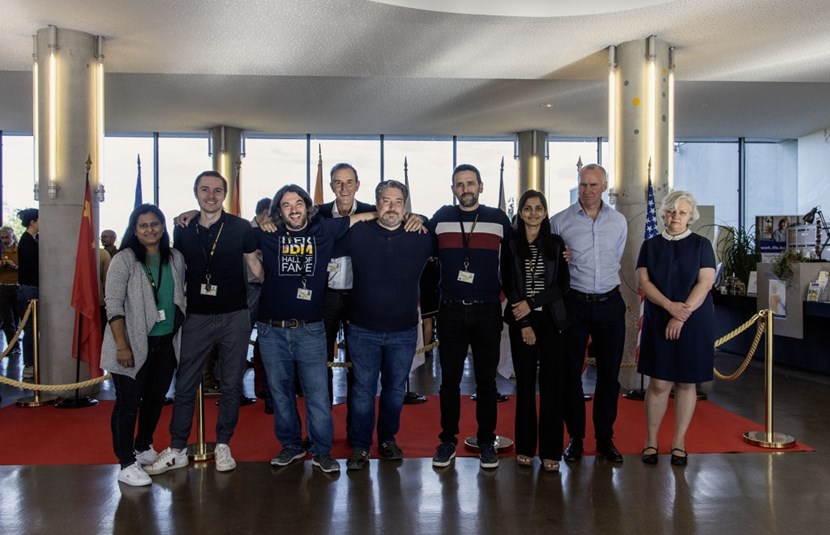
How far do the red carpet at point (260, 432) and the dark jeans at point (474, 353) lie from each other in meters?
0.45

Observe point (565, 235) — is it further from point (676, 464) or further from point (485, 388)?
point (676, 464)

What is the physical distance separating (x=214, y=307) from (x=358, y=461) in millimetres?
1224

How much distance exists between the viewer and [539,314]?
3.64 meters

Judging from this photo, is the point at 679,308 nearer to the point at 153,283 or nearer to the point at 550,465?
the point at 550,465

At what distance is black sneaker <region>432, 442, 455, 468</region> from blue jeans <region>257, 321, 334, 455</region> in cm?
64

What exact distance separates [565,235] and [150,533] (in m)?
2.72

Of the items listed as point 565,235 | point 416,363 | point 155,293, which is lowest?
point 416,363

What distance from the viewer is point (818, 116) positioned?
12242 mm

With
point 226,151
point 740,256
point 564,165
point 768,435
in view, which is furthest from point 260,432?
point 564,165

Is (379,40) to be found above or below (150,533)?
above

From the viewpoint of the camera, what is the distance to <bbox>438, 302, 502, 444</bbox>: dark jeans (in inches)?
143

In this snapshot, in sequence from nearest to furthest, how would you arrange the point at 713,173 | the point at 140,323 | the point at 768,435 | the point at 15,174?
the point at 140,323 < the point at 768,435 < the point at 15,174 < the point at 713,173

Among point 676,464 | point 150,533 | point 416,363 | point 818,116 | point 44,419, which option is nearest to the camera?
point 150,533

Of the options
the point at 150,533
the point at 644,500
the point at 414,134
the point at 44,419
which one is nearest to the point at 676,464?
the point at 644,500
